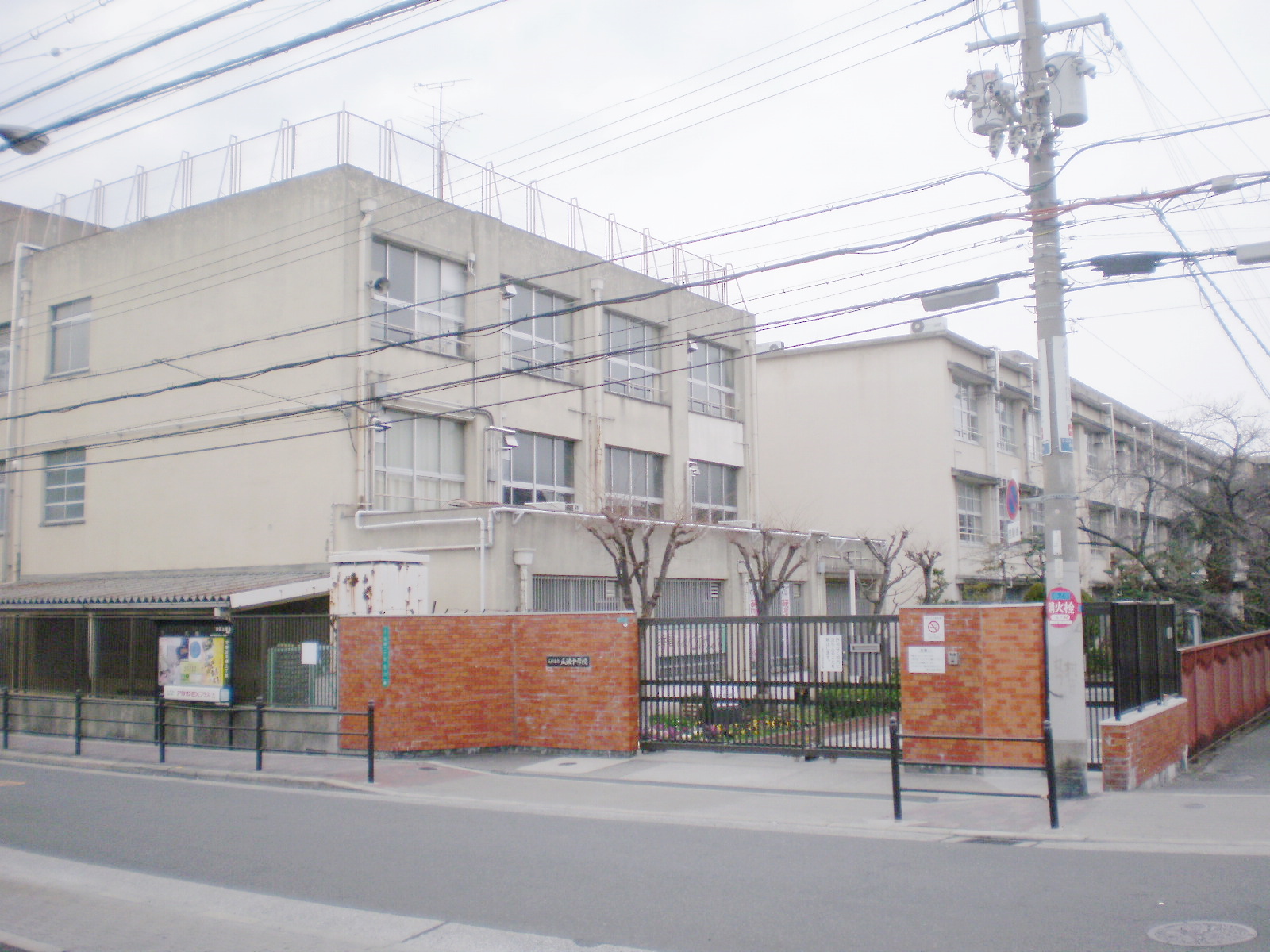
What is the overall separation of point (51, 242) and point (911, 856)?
29.0 metres

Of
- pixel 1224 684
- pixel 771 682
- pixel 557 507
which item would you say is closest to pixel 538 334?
pixel 557 507

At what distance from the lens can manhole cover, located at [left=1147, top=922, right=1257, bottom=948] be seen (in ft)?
21.9

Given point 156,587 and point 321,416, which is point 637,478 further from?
point 156,587

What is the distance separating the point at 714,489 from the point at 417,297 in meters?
11.2

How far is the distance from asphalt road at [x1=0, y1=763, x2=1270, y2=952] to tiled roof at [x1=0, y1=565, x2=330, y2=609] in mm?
7417

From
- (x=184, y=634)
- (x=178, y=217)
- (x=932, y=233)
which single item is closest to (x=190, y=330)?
(x=178, y=217)

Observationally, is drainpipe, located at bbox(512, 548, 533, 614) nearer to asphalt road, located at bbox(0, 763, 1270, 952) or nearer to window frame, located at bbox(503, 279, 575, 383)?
window frame, located at bbox(503, 279, 575, 383)

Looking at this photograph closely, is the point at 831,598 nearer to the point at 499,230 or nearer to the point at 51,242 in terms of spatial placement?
the point at 499,230

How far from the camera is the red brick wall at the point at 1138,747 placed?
1215cm

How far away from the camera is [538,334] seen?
2694 centimetres

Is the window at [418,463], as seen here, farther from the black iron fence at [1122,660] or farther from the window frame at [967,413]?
the window frame at [967,413]

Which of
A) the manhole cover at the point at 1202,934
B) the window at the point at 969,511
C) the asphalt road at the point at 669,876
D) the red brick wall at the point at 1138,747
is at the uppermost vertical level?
the window at the point at 969,511

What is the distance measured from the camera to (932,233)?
13.5 meters

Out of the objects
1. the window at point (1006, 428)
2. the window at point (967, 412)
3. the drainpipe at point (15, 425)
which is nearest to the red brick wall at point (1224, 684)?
the window at point (967, 412)
